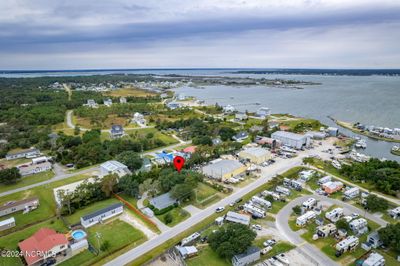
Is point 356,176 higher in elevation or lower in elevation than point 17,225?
higher

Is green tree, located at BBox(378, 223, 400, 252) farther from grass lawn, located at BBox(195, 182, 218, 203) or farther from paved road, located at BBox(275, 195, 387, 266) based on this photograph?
grass lawn, located at BBox(195, 182, 218, 203)

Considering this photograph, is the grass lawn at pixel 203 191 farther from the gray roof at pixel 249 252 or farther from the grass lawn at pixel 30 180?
the grass lawn at pixel 30 180

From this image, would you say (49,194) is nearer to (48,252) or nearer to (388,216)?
(48,252)

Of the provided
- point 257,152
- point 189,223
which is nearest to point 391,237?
point 189,223

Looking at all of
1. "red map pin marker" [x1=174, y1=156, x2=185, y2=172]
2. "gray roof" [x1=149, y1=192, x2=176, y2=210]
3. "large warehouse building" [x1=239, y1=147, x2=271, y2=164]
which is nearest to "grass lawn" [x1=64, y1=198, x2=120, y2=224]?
"gray roof" [x1=149, y1=192, x2=176, y2=210]

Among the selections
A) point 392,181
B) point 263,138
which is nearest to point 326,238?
point 392,181

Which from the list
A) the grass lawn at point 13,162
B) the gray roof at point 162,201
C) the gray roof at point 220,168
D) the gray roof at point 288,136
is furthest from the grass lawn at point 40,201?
the gray roof at point 288,136
